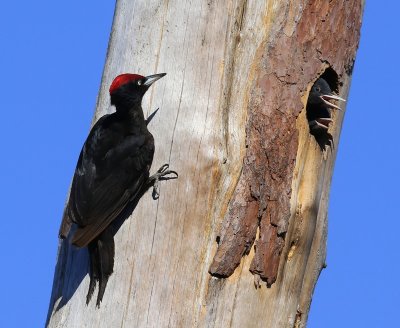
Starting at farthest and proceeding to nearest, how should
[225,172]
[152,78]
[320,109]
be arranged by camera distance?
[320,109], [152,78], [225,172]

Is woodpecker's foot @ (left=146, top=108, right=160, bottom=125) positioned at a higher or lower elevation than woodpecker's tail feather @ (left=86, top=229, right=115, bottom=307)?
higher

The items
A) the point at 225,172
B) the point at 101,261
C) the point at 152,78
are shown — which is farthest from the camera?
the point at 152,78

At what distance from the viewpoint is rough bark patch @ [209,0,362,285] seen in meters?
4.48

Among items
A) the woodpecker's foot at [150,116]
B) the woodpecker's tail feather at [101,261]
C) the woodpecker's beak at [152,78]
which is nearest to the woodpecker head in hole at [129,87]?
the woodpecker's beak at [152,78]

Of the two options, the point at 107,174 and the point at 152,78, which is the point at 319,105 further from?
the point at 107,174

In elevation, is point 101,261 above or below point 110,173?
below

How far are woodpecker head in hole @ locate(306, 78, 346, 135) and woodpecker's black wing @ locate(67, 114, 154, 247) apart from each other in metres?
0.83

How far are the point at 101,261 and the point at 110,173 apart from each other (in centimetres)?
52

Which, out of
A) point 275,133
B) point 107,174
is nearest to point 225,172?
point 275,133

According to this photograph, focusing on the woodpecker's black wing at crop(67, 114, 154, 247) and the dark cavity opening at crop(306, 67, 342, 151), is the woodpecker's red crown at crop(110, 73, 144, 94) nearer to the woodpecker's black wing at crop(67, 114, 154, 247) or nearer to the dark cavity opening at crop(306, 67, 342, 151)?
the woodpecker's black wing at crop(67, 114, 154, 247)

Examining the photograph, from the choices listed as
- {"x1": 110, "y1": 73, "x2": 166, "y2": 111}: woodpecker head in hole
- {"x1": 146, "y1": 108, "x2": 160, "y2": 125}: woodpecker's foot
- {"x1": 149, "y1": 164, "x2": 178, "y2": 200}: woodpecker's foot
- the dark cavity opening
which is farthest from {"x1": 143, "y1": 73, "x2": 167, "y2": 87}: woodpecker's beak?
the dark cavity opening

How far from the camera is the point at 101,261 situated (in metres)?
4.66

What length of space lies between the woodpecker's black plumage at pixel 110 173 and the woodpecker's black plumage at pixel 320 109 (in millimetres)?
780

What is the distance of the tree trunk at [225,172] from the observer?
4.47 metres
